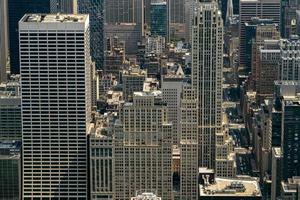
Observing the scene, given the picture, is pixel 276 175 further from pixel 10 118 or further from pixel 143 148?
pixel 10 118

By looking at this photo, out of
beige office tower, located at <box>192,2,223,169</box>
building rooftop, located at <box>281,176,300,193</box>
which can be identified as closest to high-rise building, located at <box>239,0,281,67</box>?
beige office tower, located at <box>192,2,223,169</box>

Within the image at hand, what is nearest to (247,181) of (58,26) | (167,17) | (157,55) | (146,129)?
(146,129)

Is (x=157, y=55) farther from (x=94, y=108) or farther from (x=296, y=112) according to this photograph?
(x=296, y=112)

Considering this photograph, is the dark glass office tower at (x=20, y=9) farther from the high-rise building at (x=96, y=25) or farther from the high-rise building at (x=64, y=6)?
the high-rise building at (x=96, y=25)

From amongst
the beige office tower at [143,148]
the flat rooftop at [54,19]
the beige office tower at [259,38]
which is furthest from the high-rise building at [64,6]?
the beige office tower at [143,148]

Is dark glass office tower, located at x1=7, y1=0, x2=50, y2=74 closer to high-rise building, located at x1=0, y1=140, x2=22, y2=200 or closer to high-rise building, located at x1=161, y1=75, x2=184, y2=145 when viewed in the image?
high-rise building, located at x1=161, y1=75, x2=184, y2=145
